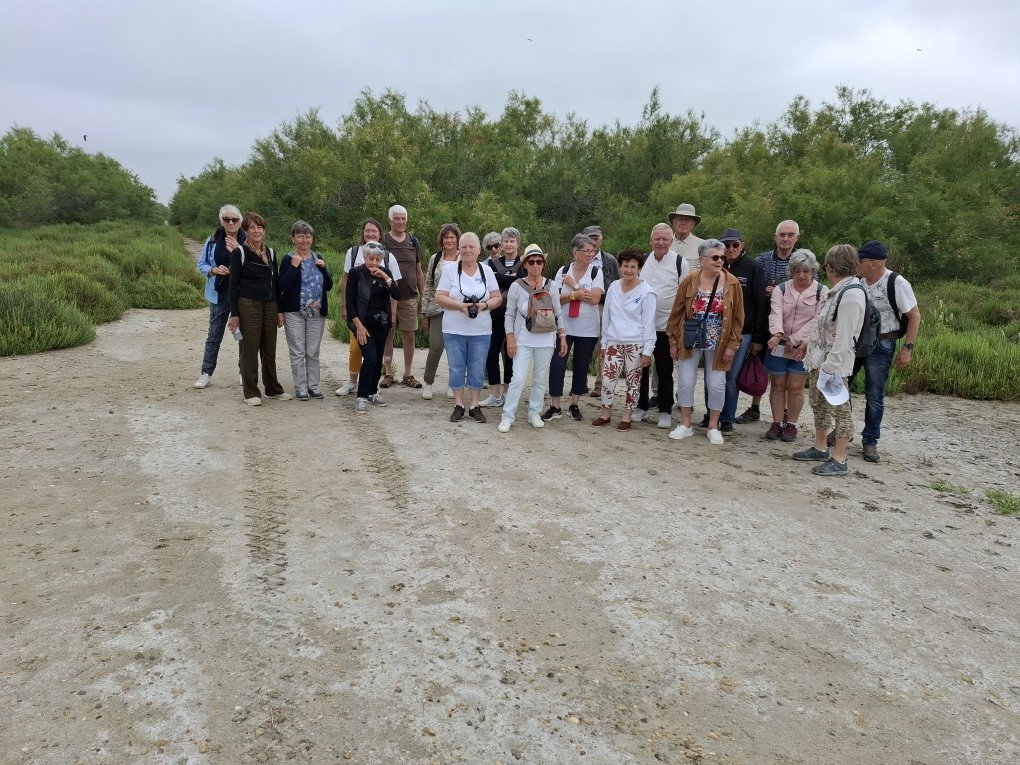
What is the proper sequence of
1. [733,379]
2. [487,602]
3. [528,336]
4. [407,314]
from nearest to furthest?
1. [487,602]
2. [528,336]
3. [733,379]
4. [407,314]

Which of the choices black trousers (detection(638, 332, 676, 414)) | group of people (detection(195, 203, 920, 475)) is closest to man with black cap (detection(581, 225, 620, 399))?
group of people (detection(195, 203, 920, 475))

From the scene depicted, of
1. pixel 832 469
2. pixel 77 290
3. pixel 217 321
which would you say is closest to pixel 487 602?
pixel 832 469

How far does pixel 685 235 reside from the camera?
659 cm

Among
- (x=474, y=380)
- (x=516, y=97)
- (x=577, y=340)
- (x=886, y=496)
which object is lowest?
(x=886, y=496)

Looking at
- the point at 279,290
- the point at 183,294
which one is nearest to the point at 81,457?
the point at 279,290

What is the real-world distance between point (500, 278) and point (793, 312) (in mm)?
2753

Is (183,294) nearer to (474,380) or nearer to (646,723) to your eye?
(474,380)

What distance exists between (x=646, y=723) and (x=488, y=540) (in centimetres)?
154

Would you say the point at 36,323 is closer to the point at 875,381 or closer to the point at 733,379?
the point at 733,379

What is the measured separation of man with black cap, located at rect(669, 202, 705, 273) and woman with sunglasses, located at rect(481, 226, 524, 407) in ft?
5.08

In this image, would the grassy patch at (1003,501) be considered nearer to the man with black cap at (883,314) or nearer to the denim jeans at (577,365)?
the man with black cap at (883,314)

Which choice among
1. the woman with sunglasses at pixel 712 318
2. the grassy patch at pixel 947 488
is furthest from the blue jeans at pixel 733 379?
the grassy patch at pixel 947 488

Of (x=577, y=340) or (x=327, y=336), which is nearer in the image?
(x=577, y=340)

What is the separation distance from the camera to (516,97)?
3053 cm
